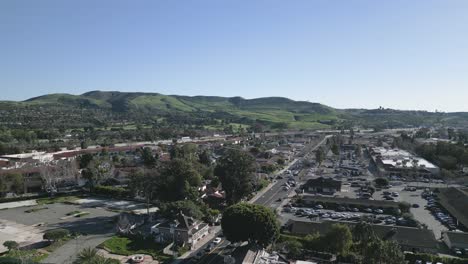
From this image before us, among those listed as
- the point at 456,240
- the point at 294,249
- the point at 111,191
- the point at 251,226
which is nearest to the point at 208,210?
the point at 251,226

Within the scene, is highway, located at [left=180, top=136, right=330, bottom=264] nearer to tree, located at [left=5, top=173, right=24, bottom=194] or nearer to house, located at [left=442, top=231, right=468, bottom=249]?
house, located at [left=442, top=231, right=468, bottom=249]

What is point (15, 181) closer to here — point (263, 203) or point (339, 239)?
point (263, 203)

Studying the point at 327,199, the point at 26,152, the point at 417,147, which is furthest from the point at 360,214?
the point at 26,152

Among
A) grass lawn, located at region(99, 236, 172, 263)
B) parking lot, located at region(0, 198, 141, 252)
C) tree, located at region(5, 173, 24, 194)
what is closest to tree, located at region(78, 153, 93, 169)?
tree, located at region(5, 173, 24, 194)

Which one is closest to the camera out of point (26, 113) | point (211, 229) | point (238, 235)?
point (238, 235)

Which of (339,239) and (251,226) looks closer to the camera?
(339,239)

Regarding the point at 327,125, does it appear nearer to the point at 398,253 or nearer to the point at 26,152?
the point at 26,152
